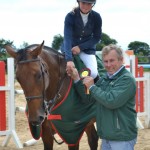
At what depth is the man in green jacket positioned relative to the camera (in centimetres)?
277

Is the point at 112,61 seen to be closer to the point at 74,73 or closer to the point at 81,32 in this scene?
the point at 74,73

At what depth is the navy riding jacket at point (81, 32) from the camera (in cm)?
407

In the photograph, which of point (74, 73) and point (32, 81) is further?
point (74, 73)

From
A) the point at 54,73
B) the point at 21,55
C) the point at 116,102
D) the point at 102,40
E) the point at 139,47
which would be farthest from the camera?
the point at 139,47

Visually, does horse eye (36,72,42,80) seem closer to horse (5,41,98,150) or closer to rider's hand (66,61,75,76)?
horse (5,41,98,150)

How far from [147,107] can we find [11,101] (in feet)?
10.8

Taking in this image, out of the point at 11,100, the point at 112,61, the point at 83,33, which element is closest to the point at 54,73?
the point at 83,33

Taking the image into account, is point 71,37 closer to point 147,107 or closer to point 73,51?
point 73,51

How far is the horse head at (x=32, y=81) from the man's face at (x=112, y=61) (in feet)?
2.35

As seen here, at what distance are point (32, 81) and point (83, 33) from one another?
4.05 feet

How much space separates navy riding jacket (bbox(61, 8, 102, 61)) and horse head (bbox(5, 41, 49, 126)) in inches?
25.3

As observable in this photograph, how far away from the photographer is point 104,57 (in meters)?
2.91

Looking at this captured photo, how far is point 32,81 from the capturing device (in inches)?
128

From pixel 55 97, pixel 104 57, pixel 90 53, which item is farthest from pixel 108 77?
pixel 90 53
